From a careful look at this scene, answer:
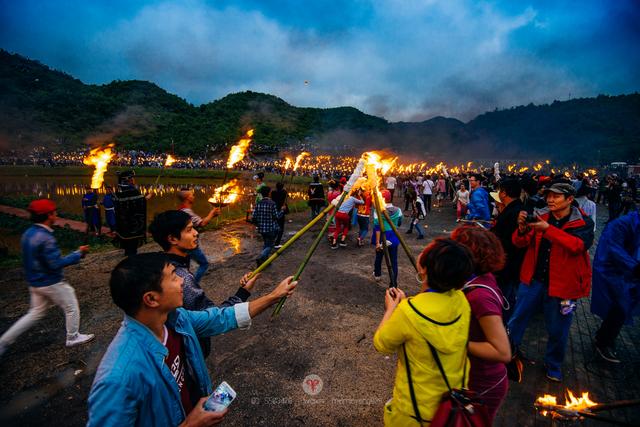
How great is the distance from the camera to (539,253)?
387 centimetres

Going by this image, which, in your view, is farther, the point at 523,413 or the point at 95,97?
the point at 95,97

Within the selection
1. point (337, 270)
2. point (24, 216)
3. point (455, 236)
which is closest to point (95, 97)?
point (24, 216)

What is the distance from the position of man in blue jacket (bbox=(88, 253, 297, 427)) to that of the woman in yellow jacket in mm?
1198

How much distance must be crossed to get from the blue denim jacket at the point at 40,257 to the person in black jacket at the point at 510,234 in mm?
6631

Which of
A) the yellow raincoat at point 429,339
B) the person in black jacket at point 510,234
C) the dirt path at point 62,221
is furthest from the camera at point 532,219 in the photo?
the dirt path at point 62,221

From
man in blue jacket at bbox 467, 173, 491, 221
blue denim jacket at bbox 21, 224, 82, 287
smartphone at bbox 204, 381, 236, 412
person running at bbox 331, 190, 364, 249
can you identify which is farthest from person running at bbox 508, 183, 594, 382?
blue denim jacket at bbox 21, 224, 82, 287

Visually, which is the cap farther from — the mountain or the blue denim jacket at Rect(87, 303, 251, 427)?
the mountain

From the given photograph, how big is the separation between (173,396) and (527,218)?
13.5 ft

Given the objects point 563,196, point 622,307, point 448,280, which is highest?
point 563,196

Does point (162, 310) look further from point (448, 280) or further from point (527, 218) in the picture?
point (527, 218)

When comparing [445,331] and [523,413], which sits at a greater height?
[445,331]

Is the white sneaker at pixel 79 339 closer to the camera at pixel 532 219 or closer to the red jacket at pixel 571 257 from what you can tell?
the camera at pixel 532 219

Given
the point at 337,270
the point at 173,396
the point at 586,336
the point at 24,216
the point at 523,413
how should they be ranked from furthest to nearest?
the point at 24,216 → the point at 337,270 → the point at 586,336 → the point at 523,413 → the point at 173,396

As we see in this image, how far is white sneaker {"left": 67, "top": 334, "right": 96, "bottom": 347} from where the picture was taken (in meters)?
4.66
